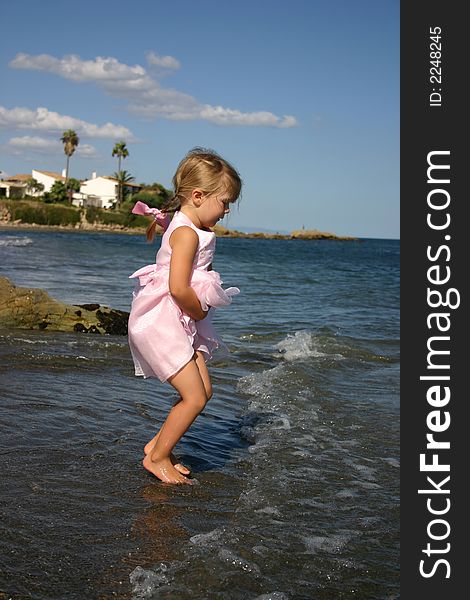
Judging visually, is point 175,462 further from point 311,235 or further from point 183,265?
point 311,235

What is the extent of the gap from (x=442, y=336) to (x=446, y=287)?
0.24 m

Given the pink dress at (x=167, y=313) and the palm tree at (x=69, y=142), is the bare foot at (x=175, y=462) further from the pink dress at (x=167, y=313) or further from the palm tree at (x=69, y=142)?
the palm tree at (x=69, y=142)

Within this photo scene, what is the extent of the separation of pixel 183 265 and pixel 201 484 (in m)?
1.19

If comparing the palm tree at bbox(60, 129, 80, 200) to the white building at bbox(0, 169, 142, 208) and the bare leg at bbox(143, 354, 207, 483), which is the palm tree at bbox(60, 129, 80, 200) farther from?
the bare leg at bbox(143, 354, 207, 483)

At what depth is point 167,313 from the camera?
4082mm

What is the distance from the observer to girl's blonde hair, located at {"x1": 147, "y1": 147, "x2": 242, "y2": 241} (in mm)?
4121

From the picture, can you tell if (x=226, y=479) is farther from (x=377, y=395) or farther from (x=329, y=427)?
(x=377, y=395)

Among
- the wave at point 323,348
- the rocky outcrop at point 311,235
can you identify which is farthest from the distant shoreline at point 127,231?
the wave at point 323,348

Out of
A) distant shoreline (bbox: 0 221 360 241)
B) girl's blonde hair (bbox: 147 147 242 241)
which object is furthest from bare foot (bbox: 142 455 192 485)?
distant shoreline (bbox: 0 221 360 241)

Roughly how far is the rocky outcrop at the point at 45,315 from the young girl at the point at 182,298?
4.86 meters

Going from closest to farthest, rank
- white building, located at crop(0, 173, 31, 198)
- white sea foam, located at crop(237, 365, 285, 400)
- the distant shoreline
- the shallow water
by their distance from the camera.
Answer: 1. the shallow water
2. white sea foam, located at crop(237, 365, 285, 400)
3. the distant shoreline
4. white building, located at crop(0, 173, 31, 198)

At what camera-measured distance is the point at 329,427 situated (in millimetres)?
5629

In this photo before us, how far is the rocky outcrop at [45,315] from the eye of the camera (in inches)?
342

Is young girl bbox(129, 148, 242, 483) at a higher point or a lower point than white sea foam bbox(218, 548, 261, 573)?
higher
